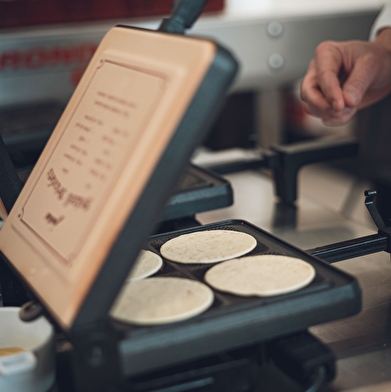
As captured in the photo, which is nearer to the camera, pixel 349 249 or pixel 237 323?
pixel 237 323

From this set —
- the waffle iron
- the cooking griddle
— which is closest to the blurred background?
the waffle iron

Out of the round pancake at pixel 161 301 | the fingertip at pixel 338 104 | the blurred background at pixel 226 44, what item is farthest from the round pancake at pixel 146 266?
the blurred background at pixel 226 44

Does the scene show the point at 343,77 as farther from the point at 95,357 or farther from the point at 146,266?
Result: the point at 95,357

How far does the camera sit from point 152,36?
734mm

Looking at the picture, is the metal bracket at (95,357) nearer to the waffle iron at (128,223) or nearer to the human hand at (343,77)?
the waffle iron at (128,223)

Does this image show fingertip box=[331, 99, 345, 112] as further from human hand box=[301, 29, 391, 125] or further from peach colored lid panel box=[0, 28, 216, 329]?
peach colored lid panel box=[0, 28, 216, 329]

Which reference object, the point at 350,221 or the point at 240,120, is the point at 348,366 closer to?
the point at 350,221

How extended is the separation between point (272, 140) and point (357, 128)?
526mm

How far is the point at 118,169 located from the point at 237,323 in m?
0.21

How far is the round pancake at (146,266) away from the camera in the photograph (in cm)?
82

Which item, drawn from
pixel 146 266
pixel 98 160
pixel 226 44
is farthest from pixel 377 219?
pixel 226 44

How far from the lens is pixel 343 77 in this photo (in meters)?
1.50

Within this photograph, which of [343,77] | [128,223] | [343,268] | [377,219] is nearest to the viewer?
[128,223]

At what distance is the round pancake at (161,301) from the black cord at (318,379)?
144 millimetres
